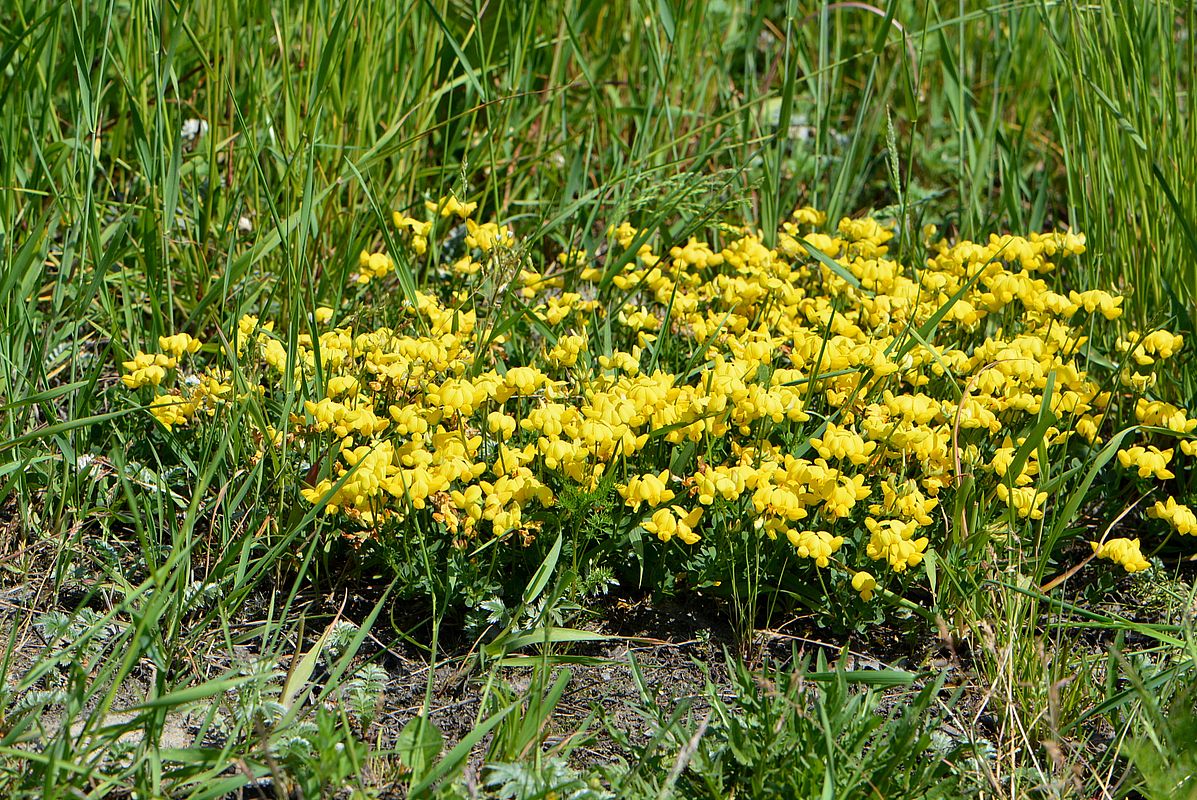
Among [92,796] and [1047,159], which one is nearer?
[92,796]

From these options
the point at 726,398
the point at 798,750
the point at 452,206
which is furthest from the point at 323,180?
the point at 798,750

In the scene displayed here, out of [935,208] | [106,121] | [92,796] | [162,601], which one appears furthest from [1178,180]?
[106,121]

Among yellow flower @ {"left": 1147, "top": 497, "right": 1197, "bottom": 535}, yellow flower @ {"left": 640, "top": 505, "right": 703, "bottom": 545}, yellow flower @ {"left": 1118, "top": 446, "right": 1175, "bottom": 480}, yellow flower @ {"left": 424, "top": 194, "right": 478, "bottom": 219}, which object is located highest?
yellow flower @ {"left": 424, "top": 194, "right": 478, "bottom": 219}

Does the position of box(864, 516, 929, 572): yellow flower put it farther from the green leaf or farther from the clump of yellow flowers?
the green leaf

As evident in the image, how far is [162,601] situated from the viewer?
73.7 inches

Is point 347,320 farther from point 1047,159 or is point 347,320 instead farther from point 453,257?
point 1047,159

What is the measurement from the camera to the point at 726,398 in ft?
7.34

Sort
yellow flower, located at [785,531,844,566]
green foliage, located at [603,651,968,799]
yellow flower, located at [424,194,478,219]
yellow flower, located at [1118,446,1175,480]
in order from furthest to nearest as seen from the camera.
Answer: yellow flower, located at [424,194,478,219]
yellow flower, located at [1118,446,1175,480]
yellow flower, located at [785,531,844,566]
green foliage, located at [603,651,968,799]

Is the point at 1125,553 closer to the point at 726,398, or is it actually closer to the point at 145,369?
the point at 726,398

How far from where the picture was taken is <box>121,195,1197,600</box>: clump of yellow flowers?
2174 mm

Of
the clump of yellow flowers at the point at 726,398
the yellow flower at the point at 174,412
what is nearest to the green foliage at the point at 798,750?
the clump of yellow flowers at the point at 726,398

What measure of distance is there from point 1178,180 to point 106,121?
2974 mm

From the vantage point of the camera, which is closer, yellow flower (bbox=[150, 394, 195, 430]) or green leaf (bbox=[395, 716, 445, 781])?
green leaf (bbox=[395, 716, 445, 781])

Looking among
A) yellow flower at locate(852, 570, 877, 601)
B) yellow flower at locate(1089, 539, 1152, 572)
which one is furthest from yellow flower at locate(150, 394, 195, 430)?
yellow flower at locate(1089, 539, 1152, 572)
